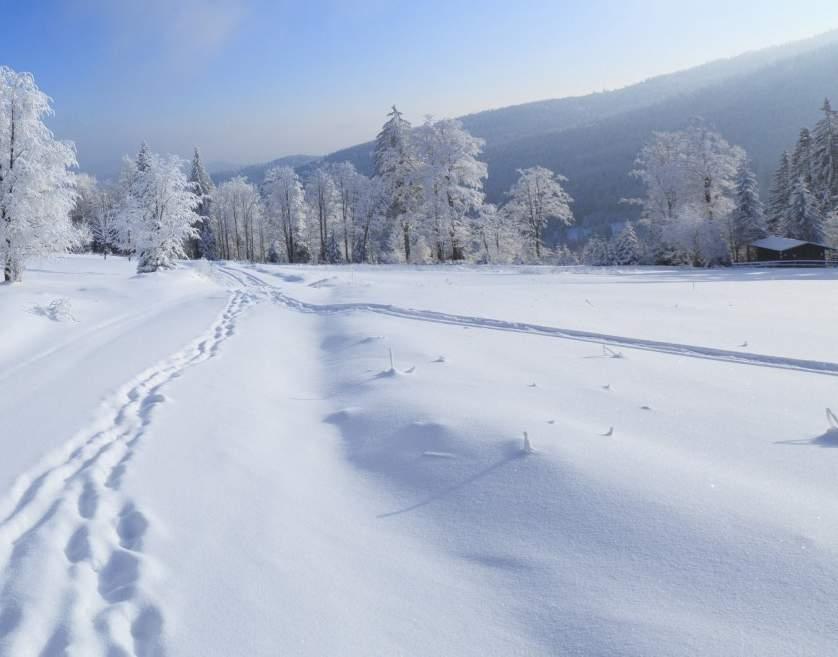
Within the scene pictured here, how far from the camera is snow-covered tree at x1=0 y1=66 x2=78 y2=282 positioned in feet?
70.4

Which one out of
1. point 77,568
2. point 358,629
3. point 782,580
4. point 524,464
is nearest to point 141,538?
point 77,568

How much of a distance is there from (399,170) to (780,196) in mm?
35671

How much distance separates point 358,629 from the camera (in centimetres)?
268

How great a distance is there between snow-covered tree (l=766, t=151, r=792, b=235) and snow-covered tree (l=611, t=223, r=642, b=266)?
12299 millimetres

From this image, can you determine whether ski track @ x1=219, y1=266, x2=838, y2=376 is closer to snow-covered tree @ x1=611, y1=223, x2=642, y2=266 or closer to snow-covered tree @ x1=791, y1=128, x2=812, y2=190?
snow-covered tree @ x1=611, y1=223, x2=642, y2=266

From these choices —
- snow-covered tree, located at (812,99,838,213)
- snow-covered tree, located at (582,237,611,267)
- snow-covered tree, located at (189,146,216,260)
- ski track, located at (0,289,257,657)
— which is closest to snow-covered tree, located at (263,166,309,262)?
snow-covered tree, located at (189,146,216,260)

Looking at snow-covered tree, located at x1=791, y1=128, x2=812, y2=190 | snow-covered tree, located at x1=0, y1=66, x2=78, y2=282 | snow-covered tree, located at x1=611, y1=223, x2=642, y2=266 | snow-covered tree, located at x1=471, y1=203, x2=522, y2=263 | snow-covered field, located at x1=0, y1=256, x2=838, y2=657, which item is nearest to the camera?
snow-covered field, located at x1=0, y1=256, x2=838, y2=657

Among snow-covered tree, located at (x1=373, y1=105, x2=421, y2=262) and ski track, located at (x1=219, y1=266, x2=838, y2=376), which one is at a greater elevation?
snow-covered tree, located at (x1=373, y1=105, x2=421, y2=262)

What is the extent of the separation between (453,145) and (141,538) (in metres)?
33.0

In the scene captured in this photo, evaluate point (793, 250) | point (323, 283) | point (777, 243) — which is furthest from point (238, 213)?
point (793, 250)

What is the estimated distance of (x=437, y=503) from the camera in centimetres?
381

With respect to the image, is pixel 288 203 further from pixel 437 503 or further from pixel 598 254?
pixel 437 503

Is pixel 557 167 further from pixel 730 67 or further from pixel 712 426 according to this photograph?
pixel 712 426

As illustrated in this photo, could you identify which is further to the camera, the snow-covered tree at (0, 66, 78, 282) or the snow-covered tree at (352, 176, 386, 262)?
the snow-covered tree at (352, 176, 386, 262)
